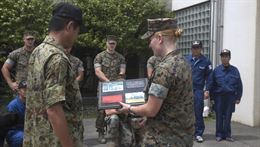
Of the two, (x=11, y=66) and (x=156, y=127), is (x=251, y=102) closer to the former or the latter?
(x=11, y=66)

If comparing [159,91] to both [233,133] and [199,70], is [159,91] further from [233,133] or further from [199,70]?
[233,133]

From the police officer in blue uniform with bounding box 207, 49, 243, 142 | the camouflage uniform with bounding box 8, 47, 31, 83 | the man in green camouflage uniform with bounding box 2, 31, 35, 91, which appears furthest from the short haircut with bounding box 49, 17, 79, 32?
the police officer in blue uniform with bounding box 207, 49, 243, 142

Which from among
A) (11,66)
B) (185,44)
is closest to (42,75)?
(11,66)

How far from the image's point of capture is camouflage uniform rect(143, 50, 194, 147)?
368cm

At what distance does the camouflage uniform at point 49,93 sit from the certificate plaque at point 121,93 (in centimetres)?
70

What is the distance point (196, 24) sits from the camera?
1340cm

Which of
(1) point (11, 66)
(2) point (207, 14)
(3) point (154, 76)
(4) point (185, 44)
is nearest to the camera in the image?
(3) point (154, 76)

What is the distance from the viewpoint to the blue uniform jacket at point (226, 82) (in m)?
8.95

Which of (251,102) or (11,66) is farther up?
(11,66)

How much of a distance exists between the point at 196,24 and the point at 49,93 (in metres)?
10.6

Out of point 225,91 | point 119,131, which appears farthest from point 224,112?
point 119,131

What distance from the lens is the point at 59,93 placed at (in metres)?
3.20

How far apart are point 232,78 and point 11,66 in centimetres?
394

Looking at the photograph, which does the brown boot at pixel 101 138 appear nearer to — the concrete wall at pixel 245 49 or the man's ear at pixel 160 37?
A: the concrete wall at pixel 245 49
